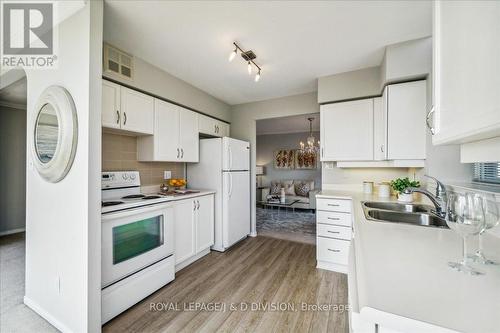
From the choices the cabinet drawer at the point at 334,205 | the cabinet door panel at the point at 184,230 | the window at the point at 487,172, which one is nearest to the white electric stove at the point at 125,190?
the cabinet door panel at the point at 184,230

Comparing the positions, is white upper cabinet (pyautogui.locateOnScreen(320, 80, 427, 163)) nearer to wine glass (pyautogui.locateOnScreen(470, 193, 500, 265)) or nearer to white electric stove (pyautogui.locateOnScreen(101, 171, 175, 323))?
wine glass (pyautogui.locateOnScreen(470, 193, 500, 265))

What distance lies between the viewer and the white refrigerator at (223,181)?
3164 mm

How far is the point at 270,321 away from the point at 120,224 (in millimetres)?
1497


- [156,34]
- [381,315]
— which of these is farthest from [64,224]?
[381,315]

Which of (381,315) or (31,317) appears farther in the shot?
(31,317)

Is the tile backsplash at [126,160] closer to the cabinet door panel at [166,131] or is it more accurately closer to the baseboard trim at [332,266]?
the cabinet door panel at [166,131]

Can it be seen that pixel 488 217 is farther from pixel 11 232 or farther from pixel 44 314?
pixel 11 232

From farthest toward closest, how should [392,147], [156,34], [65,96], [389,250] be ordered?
[392,147], [156,34], [65,96], [389,250]

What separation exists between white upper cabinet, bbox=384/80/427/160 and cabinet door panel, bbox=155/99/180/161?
2618 millimetres

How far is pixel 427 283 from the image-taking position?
0.65 meters

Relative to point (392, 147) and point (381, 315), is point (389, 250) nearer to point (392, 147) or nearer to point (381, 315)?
point (381, 315)

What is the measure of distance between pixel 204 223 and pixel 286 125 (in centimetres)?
423

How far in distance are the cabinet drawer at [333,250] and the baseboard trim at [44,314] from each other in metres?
2.50

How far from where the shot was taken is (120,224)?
1766mm
